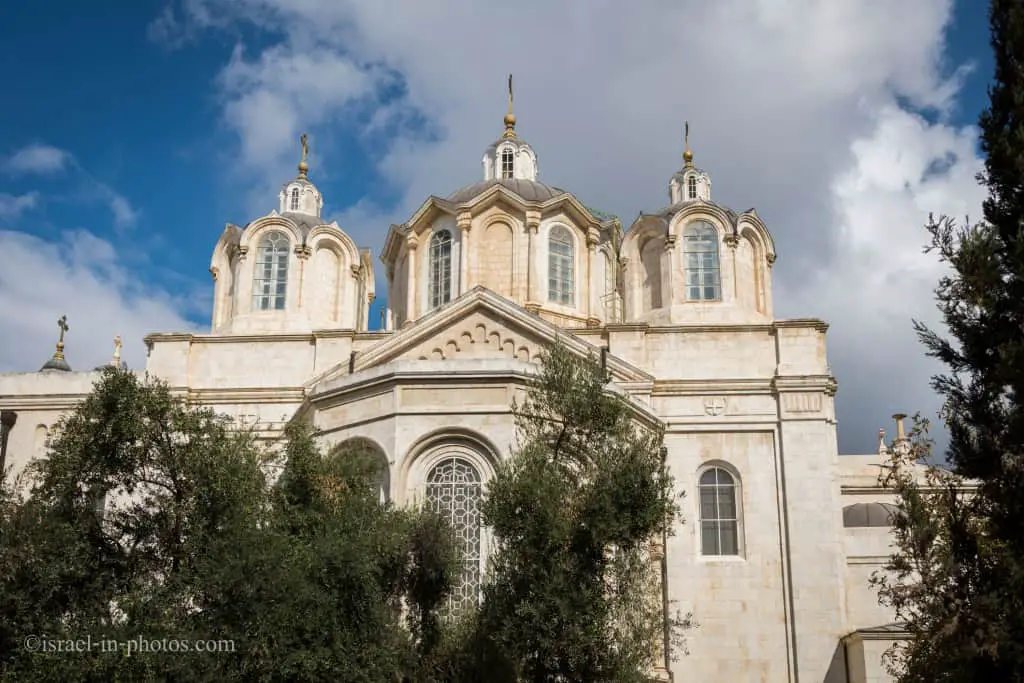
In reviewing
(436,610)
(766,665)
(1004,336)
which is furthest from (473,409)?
(1004,336)

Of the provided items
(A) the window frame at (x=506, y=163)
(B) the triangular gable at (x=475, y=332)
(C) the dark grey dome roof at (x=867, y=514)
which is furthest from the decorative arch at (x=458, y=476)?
(C) the dark grey dome roof at (x=867, y=514)

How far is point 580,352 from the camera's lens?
2486cm

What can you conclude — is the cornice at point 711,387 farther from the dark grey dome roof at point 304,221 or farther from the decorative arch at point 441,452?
the dark grey dome roof at point 304,221

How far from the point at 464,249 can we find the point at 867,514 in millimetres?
13082

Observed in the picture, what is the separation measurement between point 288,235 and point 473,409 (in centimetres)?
1046

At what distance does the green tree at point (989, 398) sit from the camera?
40.4 ft

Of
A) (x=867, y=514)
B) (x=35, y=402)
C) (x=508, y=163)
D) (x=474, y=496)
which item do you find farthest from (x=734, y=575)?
(x=35, y=402)

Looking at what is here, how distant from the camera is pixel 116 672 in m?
13.9

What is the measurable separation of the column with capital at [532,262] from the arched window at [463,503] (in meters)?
8.27

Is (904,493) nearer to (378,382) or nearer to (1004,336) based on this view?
(1004,336)

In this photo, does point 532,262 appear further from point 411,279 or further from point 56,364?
point 56,364

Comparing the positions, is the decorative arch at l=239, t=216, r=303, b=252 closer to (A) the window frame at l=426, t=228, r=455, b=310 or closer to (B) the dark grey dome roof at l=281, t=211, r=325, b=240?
(B) the dark grey dome roof at l=281, t=211, r=325, b=240

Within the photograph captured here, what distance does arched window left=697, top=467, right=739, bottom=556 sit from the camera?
965 inches

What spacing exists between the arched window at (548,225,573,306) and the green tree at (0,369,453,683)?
12907 mm
